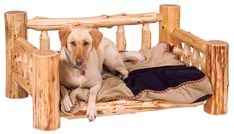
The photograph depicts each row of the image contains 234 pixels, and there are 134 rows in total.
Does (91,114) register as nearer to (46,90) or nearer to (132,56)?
(46,90)

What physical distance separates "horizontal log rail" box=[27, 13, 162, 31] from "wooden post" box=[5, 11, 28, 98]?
86mm

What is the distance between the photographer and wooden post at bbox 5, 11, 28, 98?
6289 millimetres

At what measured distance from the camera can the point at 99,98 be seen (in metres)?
5.71

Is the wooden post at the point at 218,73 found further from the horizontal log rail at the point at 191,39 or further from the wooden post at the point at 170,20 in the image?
the wooden post at the point at 170,20

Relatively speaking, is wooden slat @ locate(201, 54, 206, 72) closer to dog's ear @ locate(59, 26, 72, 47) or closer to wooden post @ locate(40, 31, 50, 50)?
dog's ear @ locate(59, 26, 72, 47)

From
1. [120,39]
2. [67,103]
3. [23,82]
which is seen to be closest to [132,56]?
[120,39]

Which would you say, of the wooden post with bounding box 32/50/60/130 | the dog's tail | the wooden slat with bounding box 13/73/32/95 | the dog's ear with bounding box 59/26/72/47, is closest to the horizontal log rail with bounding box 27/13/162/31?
the dog's tail

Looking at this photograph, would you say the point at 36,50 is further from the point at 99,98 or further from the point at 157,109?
the point at 157,109

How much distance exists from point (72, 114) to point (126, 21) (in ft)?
4.79

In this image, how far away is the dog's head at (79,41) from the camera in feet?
18.1

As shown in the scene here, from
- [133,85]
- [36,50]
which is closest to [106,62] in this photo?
[133,85]

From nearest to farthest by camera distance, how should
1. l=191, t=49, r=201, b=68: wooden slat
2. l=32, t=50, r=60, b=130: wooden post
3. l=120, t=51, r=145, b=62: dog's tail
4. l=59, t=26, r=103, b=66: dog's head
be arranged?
l=32, t=50, r=60, b=130: wooden post → l=59, t=26, r=103, b=66: dog's head → l=191, t=49, r=201, b=68: wooden slat → l=120, t=51, r=145, b=62: dog's tail

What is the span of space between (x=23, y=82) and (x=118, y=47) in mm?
1115

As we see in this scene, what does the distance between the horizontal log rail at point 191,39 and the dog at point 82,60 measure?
73cm
